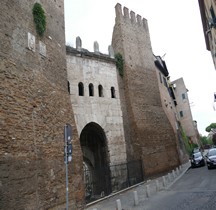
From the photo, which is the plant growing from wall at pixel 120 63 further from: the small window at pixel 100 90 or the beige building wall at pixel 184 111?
the beige building wall at pixel 184 111

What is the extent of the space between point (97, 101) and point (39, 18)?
19.8ft

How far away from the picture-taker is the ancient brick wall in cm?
638

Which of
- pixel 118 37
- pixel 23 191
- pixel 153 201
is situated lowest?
pixel 153 201

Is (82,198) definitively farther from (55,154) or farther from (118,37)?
→ (118,37)

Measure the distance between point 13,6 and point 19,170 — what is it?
5.47 metres

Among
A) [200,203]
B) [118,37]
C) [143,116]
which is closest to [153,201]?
[200,203]

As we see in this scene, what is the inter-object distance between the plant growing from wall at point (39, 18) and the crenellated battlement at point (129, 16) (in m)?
8.96

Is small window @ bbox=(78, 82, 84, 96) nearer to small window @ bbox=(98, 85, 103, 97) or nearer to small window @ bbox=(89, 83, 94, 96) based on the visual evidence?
small window @ bbox=(89, 83, 94, 96)

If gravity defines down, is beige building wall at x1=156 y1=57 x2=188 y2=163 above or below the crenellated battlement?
below

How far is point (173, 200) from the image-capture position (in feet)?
26.9

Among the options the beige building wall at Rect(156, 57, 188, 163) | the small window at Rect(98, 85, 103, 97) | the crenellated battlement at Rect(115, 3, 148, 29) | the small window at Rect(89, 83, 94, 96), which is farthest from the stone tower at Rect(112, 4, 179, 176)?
the small window at Rect(89, 83, 94, 96)

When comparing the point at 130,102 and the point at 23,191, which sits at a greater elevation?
the point at 130,102

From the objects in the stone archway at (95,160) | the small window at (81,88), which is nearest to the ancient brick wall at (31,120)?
the small window at (81,88)

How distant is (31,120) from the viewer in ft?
24.5
